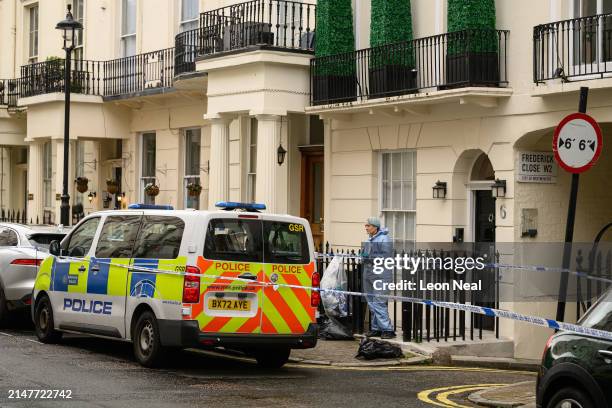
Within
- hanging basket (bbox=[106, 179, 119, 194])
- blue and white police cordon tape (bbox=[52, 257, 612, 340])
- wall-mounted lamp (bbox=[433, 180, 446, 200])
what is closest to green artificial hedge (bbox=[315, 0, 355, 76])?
wall-mounted lamp (bbox=[433, 180, 446, 200])

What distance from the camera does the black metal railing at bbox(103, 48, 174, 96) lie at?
84.2ft

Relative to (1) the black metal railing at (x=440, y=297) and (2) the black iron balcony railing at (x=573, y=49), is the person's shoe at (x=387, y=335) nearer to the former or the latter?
(1) the black metal railing at (x=440, y=297)

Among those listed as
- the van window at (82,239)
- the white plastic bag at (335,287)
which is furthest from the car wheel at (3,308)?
the white plastic bag at (335,287)

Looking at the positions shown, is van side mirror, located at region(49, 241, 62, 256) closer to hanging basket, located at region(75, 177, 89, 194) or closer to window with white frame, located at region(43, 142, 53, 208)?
hanging basket, located at region(75, 177, 89, 194)

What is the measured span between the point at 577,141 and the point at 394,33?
8586 millimetres

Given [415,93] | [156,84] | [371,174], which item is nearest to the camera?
[415,93]

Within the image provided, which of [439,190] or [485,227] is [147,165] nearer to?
[439,190]

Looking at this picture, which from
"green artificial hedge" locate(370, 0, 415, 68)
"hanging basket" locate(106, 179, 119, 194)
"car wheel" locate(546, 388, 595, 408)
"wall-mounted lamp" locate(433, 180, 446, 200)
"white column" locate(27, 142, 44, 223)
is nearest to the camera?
"car wheel" locate(546, 388, 595, 408)

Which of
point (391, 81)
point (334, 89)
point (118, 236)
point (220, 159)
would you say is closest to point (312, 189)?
point (220, 159)

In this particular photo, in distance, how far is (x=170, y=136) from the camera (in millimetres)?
26562

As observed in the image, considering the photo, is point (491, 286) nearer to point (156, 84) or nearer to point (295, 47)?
point (295, 47)

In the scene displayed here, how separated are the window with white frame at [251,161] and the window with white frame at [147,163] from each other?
427 cm

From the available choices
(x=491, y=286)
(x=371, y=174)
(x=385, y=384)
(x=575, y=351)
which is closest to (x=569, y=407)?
(x=575, y=351)

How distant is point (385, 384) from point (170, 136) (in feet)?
48.3
